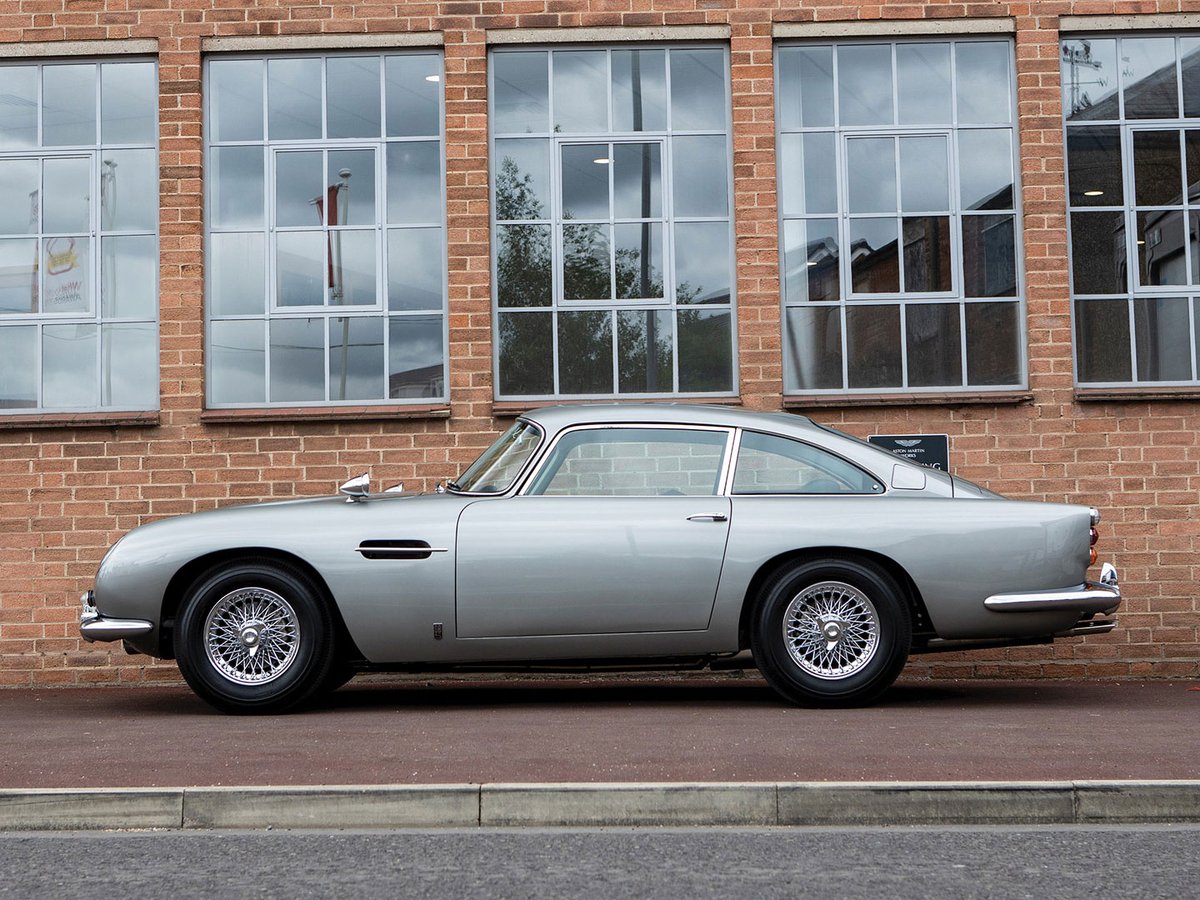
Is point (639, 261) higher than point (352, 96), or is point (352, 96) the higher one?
point (352, 96)

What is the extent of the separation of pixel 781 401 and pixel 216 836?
21.2 feet

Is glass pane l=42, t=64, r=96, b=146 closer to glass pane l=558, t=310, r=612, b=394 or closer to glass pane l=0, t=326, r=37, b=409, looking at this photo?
glass pane l=0, t=326, r=37, b=409

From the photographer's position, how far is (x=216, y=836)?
17.3 feet

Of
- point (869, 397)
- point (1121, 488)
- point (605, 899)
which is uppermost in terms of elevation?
point (869, 397)

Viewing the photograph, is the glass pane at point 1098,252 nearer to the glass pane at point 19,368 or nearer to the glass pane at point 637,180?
the glass pane at point 637,180

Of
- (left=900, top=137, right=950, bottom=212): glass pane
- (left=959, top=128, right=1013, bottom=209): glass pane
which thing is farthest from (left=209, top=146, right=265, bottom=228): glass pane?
(left=959, top=128, right=1013, bottom=209): glass pane

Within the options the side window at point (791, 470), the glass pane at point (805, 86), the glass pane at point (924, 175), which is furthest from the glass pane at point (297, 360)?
the glass pane at point (924, 175)

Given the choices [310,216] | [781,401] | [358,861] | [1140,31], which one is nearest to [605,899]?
[358,861]

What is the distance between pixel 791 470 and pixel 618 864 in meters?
3.77

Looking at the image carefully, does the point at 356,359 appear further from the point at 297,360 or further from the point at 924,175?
the point at 924,175

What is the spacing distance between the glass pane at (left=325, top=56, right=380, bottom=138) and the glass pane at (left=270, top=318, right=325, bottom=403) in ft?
4.58

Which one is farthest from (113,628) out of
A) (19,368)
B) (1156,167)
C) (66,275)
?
(1156,167)

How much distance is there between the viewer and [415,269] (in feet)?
37.1

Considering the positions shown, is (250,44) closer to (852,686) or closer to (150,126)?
(150,126)
